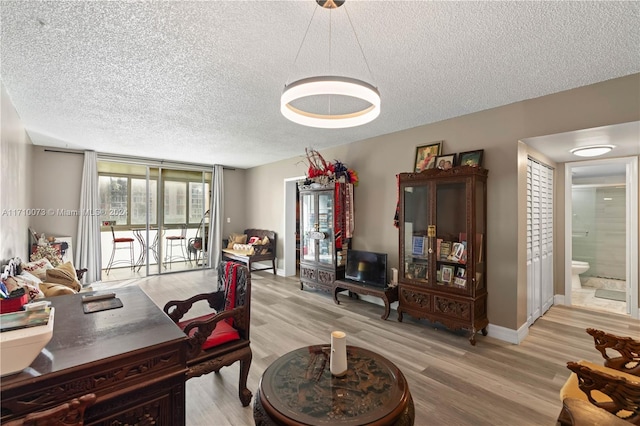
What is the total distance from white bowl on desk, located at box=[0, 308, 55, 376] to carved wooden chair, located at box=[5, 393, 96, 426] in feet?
0.86

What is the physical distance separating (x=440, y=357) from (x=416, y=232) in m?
1.50

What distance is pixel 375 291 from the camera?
155 inches

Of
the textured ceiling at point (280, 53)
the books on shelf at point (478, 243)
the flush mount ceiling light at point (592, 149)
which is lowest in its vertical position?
the books on shelf at point (478, 243)

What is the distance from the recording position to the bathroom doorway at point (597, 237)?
4.56 meters

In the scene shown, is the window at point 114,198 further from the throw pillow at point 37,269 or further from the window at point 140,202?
the throw pillow at point 37,269

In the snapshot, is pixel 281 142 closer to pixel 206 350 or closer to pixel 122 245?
pixel 206 350

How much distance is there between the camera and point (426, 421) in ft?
6.47

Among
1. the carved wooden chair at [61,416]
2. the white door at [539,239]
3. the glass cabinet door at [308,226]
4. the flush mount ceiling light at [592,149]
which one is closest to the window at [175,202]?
the glass cabinet door at [308,226]

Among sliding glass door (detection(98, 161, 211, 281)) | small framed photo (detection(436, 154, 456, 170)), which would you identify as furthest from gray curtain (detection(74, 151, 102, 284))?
small framed photo (detection(436, 154, 456, 170))

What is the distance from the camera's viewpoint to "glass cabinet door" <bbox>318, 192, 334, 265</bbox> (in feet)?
15.7

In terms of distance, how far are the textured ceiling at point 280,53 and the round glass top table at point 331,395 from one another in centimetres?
218

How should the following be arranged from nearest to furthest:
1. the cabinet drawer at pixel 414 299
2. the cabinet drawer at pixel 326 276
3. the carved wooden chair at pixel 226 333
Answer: the carved wooden chair at pixel 226 333 → the cabinet drawer at pixel 414 299 → the cabinet drawer at pixel 326 276

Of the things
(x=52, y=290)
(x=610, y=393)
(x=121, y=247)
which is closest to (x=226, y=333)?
(x=52, y=290)

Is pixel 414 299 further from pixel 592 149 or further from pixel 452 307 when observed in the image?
pixel 592 149
